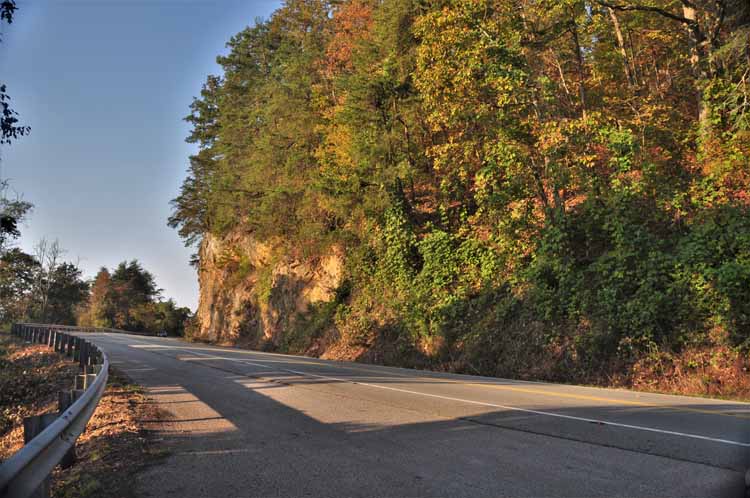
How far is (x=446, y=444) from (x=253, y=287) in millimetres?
35576

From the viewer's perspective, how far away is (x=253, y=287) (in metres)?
40.3

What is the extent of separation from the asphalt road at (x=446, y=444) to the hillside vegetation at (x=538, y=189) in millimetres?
4004

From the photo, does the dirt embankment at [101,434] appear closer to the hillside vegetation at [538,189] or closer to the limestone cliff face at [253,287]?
the hillside vegetation at [538,189]

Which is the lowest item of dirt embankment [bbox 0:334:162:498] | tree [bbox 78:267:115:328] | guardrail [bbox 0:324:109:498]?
dirt embankment [bbox 0:334:162:498]

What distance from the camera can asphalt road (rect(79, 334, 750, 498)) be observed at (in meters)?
4.55

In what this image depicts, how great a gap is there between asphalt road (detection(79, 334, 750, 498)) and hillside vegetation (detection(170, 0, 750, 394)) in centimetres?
400

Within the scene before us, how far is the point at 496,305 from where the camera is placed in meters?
17.9

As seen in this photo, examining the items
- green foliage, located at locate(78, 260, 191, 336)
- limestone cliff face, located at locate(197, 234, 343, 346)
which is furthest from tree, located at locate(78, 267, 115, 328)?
limestone cliff face, located at locate(197, 234, 343, 346)

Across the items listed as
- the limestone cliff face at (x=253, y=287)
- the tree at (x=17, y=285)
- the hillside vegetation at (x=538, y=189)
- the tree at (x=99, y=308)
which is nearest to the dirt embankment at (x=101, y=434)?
the hillside vegetation at (x=538, y=189)

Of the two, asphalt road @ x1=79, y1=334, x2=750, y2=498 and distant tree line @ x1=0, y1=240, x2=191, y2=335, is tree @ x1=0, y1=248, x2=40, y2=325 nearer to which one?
distant tree line @ x1=0, y1=240, x2=191, y2=335

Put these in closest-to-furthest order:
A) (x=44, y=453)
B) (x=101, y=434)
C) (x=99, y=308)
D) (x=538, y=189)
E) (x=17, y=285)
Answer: (x=44, y=453), (x=101, y=434), (x=538, y=189), (x=17, y=285), (x=99, y=308)

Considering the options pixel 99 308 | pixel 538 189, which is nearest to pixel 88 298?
pixel 99 308

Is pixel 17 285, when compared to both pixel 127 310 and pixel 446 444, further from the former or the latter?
pixel 446 444

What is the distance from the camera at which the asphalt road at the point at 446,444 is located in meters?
4.55
